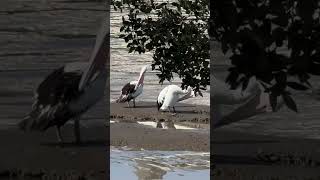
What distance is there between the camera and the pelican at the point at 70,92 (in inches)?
89.7

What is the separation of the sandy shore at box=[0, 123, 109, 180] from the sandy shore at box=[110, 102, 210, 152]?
358 centimetres

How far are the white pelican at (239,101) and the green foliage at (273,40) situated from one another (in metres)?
0.08

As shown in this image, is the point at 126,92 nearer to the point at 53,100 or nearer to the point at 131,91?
the point at 131,91

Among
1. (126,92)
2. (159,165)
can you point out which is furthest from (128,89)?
(159,165)

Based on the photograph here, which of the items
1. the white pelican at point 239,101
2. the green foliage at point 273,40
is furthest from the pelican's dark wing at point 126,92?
the green foliage at point 273,40

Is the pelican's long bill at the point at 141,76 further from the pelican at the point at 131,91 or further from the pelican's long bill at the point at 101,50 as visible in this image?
the pelican's long bill at the point at 101,50

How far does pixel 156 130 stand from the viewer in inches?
281

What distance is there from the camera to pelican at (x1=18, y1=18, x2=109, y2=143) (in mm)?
2279

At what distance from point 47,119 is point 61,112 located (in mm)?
59

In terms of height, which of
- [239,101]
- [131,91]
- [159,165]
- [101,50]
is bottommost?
[159,165]

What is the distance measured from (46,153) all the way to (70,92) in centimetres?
25

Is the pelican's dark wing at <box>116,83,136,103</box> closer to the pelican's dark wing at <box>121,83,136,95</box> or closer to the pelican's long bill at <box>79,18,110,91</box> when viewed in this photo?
the pelican's dark wing at <box>121,83,136,95</box>

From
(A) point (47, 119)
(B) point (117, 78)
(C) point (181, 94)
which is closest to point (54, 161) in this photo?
(A) point (47, 119)

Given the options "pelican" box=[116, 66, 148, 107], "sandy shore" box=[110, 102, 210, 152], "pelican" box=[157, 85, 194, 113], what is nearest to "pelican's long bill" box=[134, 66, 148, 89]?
"pelican" box=[116, 66, 148, 107]
